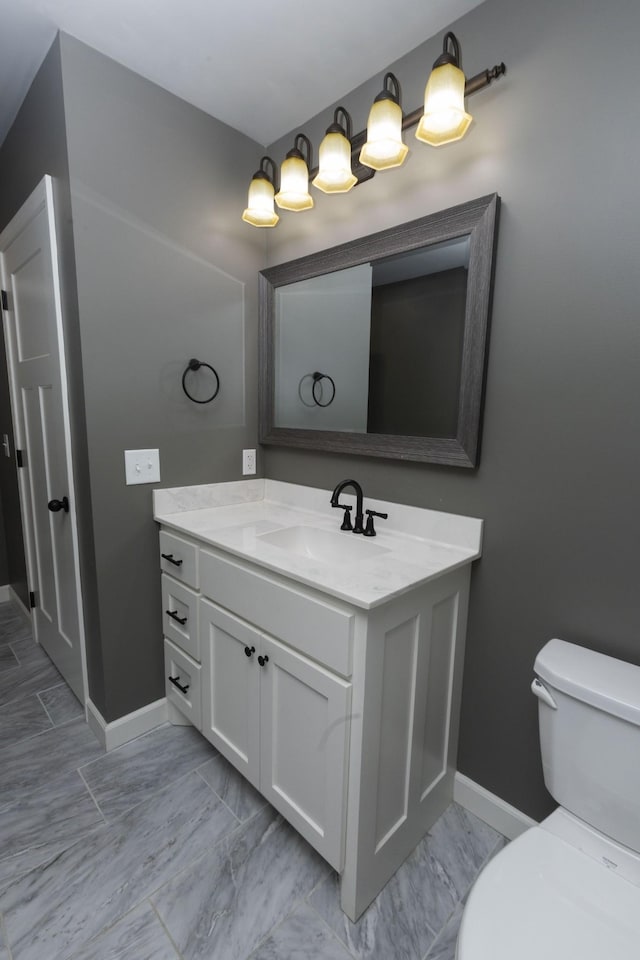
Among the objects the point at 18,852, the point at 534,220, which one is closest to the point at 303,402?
the point at 534,220

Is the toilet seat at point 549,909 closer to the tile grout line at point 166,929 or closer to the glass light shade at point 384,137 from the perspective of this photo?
the tile grout line at point 166,929

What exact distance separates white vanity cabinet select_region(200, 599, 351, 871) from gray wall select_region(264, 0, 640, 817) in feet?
1.82

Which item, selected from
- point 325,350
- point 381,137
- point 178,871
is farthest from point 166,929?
point 381,137

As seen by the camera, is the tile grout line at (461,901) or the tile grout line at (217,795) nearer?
the tile grout line at (461,901)

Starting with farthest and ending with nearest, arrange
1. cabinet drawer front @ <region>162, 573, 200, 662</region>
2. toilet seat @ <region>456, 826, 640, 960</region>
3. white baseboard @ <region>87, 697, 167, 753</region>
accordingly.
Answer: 1. white baseboard @ <region>87, 697, 167, 753</region>
2. cabinet drawer front @ <region>162, 573, 200, 662</region>
3. toilet seat @ <region>456, 826, 640, 960</region>

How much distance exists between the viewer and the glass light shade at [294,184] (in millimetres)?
1525

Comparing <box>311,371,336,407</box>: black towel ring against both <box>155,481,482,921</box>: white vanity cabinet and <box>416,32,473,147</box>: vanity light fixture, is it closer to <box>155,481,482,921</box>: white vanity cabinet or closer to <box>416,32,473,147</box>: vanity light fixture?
<box>155,481,482,921</box>: white vanity cabinet

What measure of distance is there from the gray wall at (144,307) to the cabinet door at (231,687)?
0.38 m

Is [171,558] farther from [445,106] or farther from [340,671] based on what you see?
[445,106]

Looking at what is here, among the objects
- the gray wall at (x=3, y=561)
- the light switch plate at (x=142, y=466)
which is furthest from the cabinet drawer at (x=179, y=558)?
the gray wall at (x=3, y=561)

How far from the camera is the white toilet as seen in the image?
0.74 metres

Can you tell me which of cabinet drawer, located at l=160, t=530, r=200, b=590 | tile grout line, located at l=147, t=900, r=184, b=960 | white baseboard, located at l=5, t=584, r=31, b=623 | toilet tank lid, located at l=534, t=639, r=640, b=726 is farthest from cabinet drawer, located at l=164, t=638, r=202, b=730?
white baseboard, located at l=5, t=584, r=31, b=623

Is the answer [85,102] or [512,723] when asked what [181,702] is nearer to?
[512,723]

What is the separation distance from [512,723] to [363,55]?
217 centimetres
